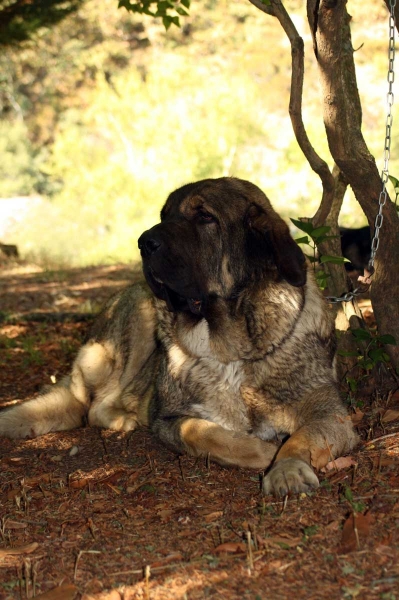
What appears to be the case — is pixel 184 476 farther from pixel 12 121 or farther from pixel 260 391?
pixel 12 121

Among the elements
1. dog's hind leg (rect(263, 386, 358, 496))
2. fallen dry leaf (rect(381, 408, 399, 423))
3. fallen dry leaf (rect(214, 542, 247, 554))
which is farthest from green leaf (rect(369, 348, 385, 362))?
fallen dry leaf (rect(214, 542, 247, 554))

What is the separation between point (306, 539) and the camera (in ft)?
9.15

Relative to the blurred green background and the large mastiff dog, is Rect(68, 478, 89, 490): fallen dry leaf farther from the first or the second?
the blurred green background

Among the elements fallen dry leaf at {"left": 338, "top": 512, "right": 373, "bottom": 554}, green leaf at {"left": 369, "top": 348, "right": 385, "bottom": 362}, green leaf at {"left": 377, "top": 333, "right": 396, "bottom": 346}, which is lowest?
fallen dry leaf at {"left": 338, "top": 512, "right": 373, "bottom": 554}

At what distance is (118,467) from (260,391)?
886mm

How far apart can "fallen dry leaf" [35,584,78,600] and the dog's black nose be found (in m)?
1.81

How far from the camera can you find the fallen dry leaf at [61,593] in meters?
2.55

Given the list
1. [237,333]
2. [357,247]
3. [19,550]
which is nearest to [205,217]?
[237,333]

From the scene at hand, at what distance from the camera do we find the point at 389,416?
14.1 feet

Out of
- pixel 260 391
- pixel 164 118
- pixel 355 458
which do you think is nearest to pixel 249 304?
pixel 260 391

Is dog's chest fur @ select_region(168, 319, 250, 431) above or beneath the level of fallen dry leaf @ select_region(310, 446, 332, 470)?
above

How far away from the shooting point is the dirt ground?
2.56 meters

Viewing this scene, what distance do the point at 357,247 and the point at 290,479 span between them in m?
4.81

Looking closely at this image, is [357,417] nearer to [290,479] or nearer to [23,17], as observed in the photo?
[290,479]
